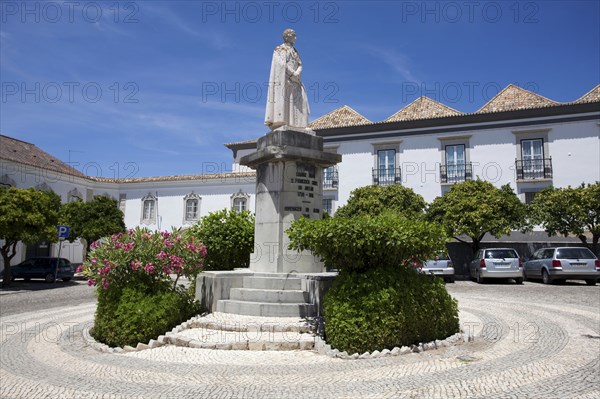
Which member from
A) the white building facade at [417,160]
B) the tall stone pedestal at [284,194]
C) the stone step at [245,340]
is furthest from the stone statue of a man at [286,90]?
the white building facade at [417,160]

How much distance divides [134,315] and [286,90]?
5.72 m

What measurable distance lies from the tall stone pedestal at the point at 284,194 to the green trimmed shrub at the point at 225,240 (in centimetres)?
172

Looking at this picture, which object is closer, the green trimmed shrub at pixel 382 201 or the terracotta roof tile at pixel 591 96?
the green trimmed shrub at pixel 382 201

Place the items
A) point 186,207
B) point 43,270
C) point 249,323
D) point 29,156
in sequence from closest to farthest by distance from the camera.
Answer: point 249,323 < point 43,270 < point 29,156 < point 186,207

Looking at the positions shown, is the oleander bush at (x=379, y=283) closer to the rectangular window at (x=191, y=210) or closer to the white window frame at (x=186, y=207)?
the white window frame at (x=186, y=207)

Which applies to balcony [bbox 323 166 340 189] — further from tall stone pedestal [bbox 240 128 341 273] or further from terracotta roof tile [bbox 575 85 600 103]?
tall stone pedestal [bbox 240 128 341 273]

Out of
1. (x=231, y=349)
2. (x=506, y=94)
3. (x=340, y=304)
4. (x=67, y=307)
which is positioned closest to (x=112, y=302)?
(x=231, y=349)

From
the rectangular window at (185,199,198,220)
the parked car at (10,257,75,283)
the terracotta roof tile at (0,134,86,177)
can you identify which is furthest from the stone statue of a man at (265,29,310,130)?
the terracotta roof tile at (0,134,86,177)

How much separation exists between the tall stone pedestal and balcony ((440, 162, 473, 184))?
72.3ft

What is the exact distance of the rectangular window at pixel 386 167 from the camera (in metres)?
31.4

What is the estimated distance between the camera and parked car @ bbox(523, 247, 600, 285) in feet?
55.6

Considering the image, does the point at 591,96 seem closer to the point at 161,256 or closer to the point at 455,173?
the point at 455,173

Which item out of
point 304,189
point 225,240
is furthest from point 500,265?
point 225,240

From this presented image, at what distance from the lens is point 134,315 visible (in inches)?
271
